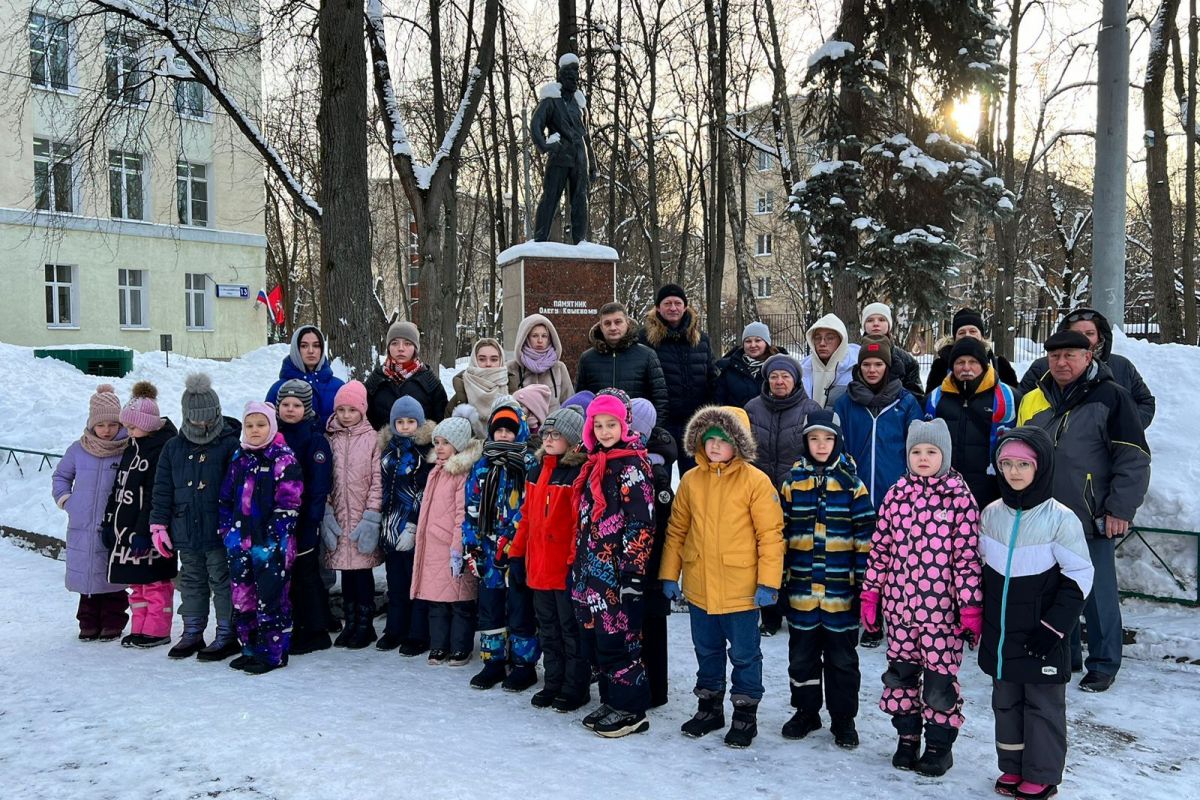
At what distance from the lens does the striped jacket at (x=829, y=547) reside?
12.9ft

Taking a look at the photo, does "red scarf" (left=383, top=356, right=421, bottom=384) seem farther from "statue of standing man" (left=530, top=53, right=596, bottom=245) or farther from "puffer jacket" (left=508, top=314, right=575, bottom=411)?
"statue of standing man" (left=530, top=53, right=596, bottom=245)

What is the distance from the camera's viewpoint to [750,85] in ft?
72.1

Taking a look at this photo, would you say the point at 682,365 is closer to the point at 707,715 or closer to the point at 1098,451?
the point at 1098,451

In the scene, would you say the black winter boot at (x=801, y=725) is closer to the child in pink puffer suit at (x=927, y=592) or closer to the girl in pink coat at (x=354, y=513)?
the child in pink puffer suit at (x=927, y=592)

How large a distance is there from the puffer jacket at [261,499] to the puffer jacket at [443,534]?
765 millimetres

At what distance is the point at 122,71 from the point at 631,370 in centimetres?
933

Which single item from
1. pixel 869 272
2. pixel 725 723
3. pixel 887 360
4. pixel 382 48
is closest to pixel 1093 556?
pixel 887 360

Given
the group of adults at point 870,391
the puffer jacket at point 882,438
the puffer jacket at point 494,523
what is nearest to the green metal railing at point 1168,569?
the group of adults at point 870,391

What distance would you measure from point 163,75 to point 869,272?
9728mm

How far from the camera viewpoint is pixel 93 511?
5.70m

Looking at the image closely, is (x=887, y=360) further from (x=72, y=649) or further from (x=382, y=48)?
(x=382, y=48)

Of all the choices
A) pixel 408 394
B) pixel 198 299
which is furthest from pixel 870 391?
pixel 198 299

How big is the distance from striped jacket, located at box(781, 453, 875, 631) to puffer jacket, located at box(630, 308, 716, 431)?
89.3 inches

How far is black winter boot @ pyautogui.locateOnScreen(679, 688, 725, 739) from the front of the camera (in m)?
4.08
